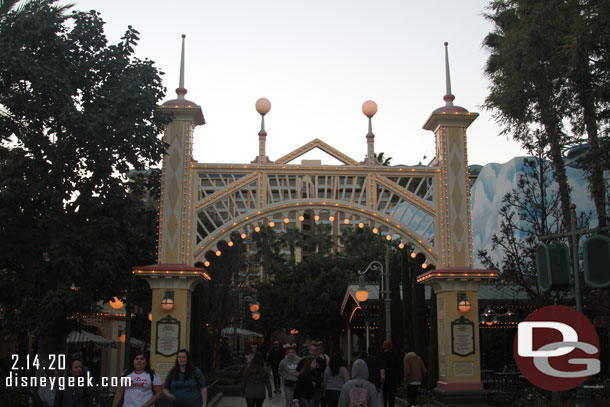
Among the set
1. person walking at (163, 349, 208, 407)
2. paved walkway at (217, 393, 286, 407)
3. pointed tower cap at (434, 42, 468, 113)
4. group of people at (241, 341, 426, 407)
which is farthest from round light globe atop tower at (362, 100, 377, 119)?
person walking at (163, 349, 208, 407)

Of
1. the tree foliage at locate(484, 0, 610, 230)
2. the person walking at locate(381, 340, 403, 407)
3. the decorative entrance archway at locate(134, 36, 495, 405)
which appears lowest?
the person walking at locate(381, 340, 403, 407)

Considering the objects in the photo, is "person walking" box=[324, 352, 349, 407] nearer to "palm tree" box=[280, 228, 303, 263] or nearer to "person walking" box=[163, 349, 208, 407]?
"person walking" box=[163, 349, 208, 407]

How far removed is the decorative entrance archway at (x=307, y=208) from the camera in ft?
59.0

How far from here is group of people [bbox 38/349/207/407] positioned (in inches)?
338

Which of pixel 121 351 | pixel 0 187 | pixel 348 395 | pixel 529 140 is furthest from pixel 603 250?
pixel 121 351

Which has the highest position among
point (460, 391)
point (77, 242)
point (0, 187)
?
point (0, 187)

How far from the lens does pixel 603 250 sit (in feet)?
17.9

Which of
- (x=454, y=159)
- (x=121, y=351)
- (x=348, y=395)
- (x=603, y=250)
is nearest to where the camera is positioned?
(x=603, y=250)

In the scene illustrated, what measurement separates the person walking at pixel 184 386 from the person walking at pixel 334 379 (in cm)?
261

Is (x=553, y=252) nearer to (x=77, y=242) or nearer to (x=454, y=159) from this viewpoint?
(x=77, y=242)

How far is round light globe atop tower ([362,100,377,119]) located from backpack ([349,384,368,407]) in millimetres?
12484

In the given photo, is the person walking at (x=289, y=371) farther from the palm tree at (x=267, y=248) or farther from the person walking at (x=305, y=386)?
the palm tree at (x=267, y=248)

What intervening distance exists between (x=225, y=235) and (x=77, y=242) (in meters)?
5.10

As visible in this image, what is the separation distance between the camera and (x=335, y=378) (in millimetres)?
11047
